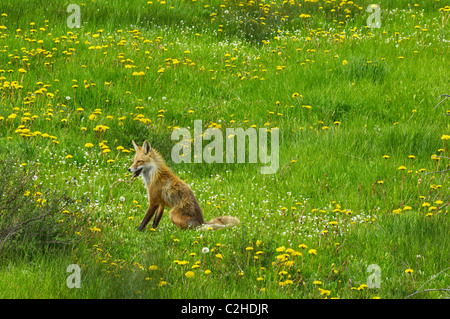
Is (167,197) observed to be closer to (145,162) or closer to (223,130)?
(145,162)

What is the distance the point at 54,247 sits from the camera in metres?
6.16

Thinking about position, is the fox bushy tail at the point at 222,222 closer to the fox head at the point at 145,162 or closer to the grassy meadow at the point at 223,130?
the grassy meadow at the point at 223,130

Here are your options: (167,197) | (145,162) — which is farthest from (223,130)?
(167,197)

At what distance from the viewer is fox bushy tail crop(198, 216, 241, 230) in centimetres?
713

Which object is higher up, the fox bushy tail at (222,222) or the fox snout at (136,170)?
the fox snout at (136,170)

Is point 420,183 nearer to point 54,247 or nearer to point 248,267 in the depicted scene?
point 248,267

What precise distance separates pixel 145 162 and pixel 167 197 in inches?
20.3

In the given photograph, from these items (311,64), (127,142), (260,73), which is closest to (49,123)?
(127,142)

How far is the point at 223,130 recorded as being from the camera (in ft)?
33.2

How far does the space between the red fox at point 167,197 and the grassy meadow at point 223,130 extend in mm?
203

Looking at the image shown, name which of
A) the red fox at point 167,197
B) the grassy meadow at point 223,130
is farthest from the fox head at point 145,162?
the grassy meadow at point 223,130

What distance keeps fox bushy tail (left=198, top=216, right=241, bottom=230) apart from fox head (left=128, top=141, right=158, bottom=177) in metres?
0.98

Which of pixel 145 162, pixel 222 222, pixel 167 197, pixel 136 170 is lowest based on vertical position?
pixel 222 222

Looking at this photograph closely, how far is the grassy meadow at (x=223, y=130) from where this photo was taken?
19.7 feet
